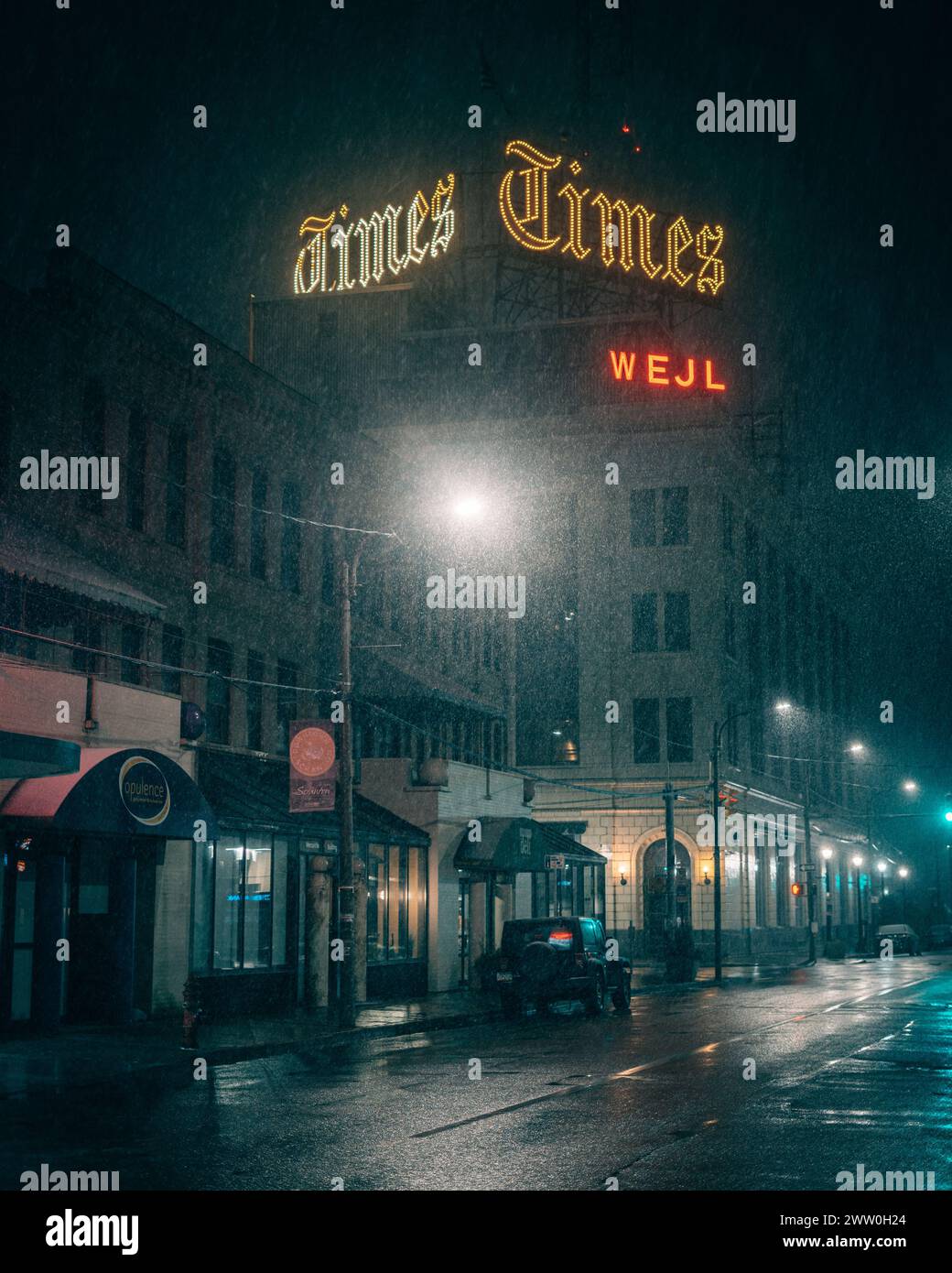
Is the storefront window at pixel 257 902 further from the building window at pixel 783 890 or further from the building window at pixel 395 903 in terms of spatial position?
the building window at pixel 783 890

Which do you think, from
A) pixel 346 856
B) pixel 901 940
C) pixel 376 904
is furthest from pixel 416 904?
pixel 901 940

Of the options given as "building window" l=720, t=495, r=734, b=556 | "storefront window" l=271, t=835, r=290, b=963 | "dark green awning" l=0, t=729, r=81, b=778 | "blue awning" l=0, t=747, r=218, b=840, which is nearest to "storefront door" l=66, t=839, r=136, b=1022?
"blue awning" l=0, t=747, r=218, b=840

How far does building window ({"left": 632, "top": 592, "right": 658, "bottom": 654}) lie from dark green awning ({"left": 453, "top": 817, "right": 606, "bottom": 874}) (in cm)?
2490

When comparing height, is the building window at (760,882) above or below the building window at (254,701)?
below

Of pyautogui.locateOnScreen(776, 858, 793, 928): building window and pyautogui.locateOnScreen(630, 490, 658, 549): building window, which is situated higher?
pyautogui.locateOnScreen(630, 490, 658, 549): building window

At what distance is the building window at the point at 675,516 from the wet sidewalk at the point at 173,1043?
1410 inches

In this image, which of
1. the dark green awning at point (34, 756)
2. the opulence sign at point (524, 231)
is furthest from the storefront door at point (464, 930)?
the opulence sign at point (524, 231)

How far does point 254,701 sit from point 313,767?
292 inches

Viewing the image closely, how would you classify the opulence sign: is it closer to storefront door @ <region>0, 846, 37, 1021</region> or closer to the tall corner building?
the tall corner building

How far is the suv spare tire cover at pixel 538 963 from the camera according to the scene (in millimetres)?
30141

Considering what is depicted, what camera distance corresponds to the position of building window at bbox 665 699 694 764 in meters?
64.2

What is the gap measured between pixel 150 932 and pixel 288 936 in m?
4.25
